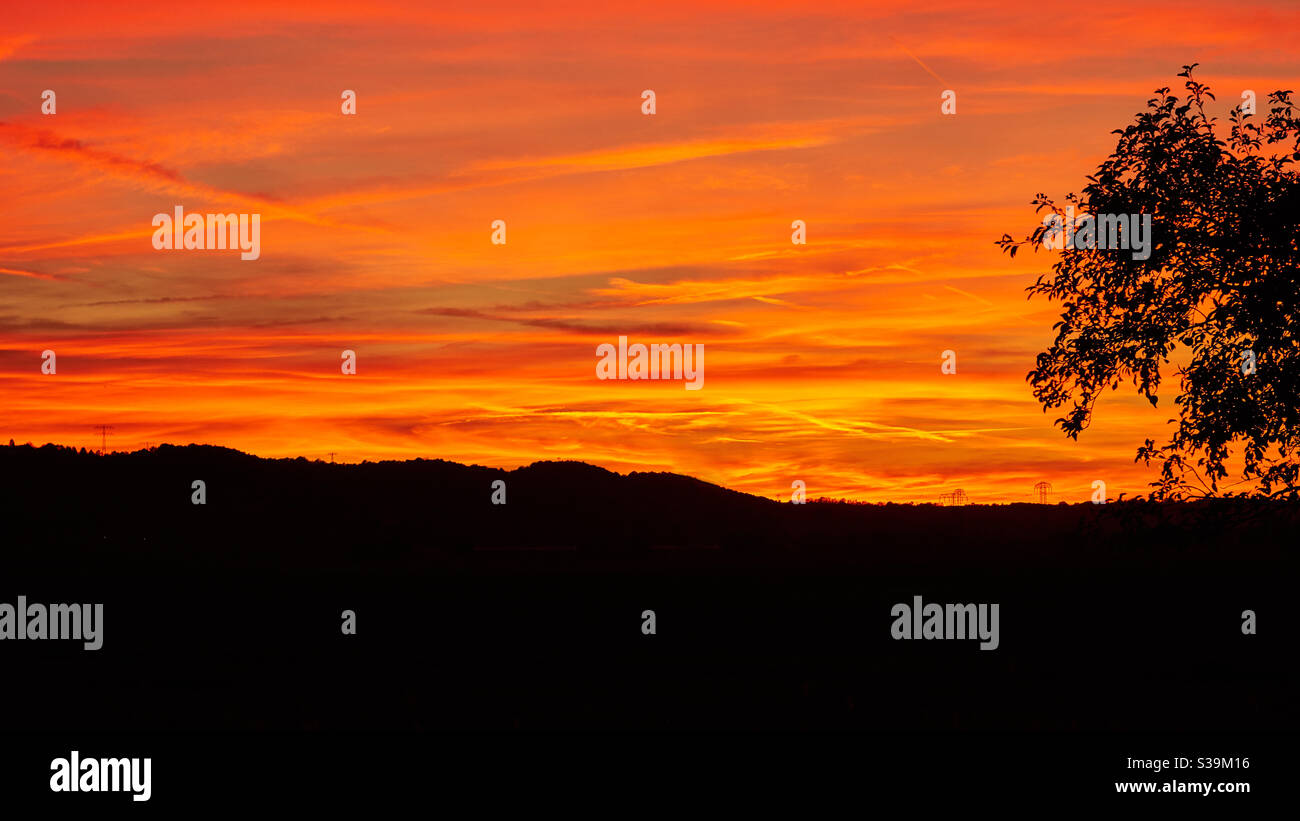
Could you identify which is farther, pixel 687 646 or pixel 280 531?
pixel 280 531

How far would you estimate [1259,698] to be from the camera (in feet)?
92.7

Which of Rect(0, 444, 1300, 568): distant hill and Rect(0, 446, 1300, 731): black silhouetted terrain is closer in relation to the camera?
Rect(0, 446, 1300, 731): black silhouetted terrain

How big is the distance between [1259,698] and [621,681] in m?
14.5

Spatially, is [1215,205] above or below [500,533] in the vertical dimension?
above

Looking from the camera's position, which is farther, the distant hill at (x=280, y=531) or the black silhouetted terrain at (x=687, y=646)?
the distant hill at (x=280, y=531)

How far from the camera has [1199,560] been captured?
124812 millimetres
